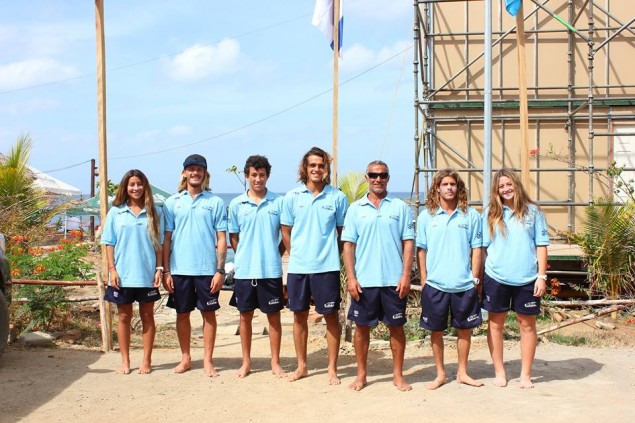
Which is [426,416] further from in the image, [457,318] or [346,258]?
[346,258]

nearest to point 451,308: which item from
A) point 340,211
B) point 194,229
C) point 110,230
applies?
point 340,211

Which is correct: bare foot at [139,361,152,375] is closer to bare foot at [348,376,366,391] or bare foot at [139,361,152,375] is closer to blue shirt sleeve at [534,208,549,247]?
bare foot at [348,376,366,391]

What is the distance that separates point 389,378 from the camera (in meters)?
6.79

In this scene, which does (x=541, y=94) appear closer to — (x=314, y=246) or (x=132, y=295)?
(x=314, y=246)

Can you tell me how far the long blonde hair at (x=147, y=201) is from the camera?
22.6 ft

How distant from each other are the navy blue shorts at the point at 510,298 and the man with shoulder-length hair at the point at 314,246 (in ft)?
4.04

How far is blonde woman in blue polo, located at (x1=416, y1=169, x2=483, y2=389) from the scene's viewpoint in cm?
630

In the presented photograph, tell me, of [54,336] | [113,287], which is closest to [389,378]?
[113,287]

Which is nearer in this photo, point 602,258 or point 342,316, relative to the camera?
point 342,316

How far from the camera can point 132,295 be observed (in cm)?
691

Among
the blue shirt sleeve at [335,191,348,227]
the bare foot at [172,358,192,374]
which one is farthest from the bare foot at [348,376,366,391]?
the bare foot at [172,358,192,374]

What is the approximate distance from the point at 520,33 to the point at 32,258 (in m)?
6.22

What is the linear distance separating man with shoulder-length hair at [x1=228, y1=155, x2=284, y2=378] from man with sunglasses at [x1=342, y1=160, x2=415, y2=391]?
698mm

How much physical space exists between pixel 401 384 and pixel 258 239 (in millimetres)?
1682
